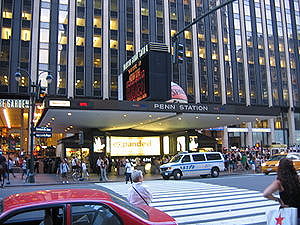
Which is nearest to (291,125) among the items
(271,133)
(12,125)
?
(271,133)

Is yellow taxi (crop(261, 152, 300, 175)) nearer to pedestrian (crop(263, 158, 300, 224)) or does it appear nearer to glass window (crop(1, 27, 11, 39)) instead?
pedestrian (crop(263, 158, 300, 224))

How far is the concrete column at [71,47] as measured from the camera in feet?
151

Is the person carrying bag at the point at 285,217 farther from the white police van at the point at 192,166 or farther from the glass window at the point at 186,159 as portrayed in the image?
the glass window at the point at 186,159

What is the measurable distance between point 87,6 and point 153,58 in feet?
99.9

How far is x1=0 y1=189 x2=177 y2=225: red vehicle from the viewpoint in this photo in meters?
3.70

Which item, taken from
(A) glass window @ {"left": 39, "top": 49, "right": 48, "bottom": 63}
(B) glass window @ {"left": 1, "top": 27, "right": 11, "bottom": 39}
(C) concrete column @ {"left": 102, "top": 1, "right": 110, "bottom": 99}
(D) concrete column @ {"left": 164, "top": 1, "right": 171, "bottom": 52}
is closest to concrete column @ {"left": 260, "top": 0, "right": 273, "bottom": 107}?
(D) concrete column @ {"left": 164, "top": 1, "right": 171, "bottom": 52}

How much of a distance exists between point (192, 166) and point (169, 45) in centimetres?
3258

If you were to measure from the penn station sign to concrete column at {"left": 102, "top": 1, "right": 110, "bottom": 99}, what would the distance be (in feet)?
37.5

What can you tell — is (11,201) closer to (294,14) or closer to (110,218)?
(110,218)

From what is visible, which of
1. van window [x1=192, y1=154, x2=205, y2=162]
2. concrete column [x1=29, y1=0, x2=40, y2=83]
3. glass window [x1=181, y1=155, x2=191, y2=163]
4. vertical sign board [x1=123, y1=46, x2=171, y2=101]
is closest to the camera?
vertical sign board [x1=123, y1=46, x2=171, y2=101]

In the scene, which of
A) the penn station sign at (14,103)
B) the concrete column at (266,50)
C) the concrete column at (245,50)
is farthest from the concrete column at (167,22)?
the penn station sign at (14,103)

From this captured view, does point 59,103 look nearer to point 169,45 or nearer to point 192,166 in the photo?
point 192,166

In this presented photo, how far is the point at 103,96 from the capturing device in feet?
157

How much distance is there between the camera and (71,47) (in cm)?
4653
